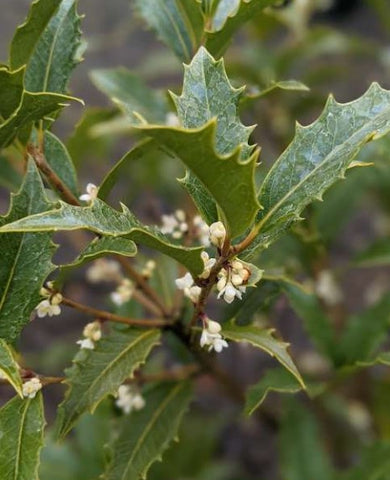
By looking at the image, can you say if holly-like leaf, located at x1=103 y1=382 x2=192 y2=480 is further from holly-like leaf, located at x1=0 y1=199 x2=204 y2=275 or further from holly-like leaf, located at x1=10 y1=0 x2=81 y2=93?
holly-like leaf, located at x1=10 y1=0 x2=81 y2=93

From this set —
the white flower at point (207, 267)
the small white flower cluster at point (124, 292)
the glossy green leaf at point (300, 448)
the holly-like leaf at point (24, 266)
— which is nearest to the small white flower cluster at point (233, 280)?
the white flower at point (207, 267)

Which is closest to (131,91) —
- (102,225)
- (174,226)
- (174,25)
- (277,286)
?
(174,25)

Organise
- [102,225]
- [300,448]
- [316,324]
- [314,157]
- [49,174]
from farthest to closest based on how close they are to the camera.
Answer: [300,448]
[316,324]
[49,174]
[314,157]
[102,225]

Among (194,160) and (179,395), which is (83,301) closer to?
(179,395)

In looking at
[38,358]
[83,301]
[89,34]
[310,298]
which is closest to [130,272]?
[310,298]

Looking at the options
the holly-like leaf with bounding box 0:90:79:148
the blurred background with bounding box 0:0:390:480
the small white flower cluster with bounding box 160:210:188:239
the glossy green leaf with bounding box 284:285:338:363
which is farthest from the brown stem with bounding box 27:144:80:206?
the glossy green leaf with bounding box 284:285:338:363

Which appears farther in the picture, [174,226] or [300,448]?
[300,448]

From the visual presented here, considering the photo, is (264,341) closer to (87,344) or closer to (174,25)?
(87,344)
